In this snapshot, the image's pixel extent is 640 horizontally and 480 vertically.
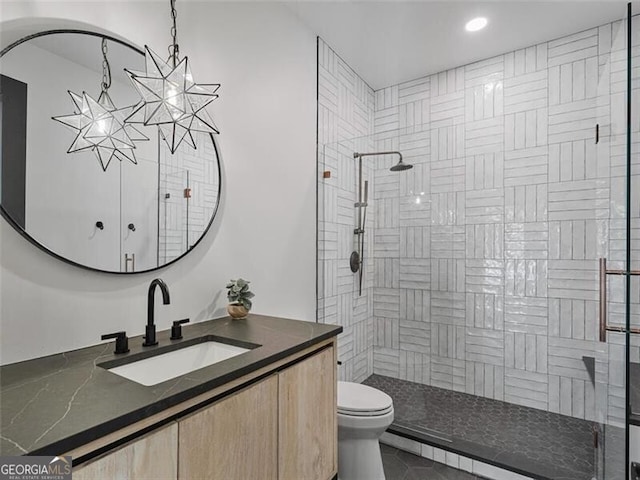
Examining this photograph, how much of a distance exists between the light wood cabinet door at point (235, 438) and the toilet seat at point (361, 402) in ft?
2.34

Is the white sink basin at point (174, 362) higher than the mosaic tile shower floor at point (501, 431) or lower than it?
higher

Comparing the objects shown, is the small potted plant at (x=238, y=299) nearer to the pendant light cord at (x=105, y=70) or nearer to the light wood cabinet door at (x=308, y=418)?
the light wood cabinet door at (x=308, y=418)

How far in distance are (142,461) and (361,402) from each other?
130cm

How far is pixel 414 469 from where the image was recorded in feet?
6.66

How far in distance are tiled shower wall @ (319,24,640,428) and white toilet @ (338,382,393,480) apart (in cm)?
84

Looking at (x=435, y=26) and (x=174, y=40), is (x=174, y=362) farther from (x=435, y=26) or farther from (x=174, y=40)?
(x=435, y=26)

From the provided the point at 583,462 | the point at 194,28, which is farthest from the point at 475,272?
the point at 194,28

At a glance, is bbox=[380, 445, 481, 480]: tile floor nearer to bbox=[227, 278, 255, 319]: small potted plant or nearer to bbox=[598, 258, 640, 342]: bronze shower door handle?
bbox=[598, 258, 640, 342]: bronze shower door handle

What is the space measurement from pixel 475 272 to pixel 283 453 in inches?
80.5

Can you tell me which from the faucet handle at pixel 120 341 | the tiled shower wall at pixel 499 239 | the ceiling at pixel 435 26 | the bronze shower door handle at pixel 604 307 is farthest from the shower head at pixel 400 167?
Result: the faucet handle at pixel 120 341

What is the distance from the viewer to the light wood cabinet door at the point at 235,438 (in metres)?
0.87

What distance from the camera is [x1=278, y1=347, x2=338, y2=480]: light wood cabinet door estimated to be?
3.91 ft

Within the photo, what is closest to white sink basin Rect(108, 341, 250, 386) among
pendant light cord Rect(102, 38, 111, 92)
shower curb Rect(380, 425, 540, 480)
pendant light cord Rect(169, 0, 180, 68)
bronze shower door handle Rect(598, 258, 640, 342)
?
pendant light cord Rect(102, 38, 111, 92)

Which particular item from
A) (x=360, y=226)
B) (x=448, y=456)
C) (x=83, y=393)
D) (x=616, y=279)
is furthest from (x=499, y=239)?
(x=83, y=393)
